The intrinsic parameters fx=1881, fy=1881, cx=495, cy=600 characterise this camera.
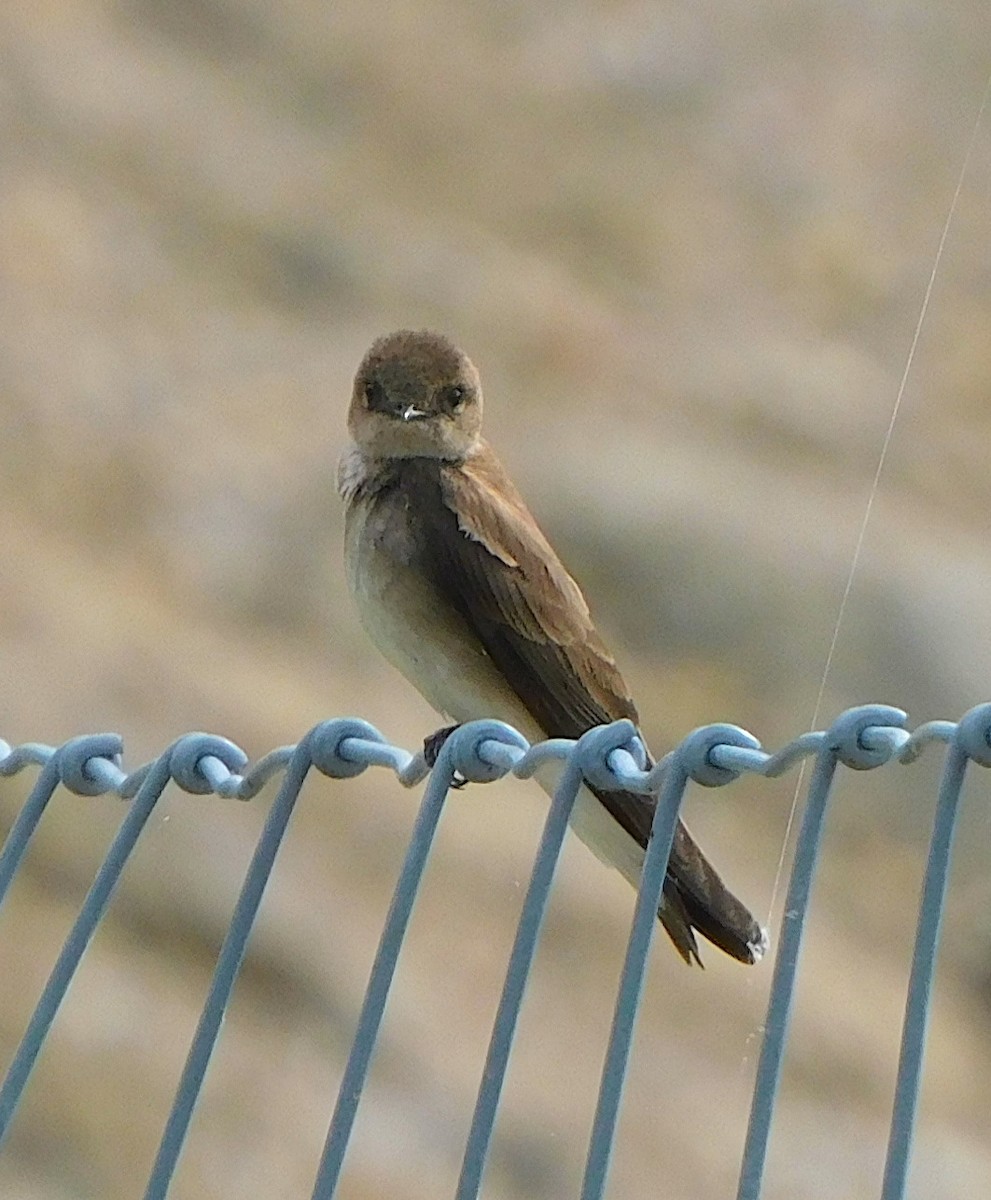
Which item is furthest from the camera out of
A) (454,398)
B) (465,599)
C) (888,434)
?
(888,434)

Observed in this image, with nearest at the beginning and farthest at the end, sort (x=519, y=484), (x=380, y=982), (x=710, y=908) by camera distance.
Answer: (x=380, y=982), (x=710, y=908), (x=519, y=484)

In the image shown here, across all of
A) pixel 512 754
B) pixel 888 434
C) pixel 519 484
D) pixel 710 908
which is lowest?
pixel 512 754

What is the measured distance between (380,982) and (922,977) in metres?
0.23

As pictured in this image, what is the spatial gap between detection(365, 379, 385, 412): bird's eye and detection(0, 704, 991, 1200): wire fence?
2.36 feet

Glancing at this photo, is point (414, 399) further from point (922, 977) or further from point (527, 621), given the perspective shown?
point (922, 977)

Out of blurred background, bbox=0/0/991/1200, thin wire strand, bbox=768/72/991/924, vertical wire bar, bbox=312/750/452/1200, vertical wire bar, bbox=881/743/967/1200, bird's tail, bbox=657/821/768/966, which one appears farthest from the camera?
thin wire strand, bbox=768/72/991/924

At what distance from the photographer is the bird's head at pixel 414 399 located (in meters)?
1.64

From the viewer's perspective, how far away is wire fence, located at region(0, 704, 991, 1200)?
71 cm

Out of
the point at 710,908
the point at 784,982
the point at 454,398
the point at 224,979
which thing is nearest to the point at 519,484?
the point at 454,398

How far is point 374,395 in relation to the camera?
5.41 feet

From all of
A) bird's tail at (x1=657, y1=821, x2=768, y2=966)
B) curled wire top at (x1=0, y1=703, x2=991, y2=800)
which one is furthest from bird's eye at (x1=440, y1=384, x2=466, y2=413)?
curled wire top at (x1=0, y1=703, x2=991, y2=800)

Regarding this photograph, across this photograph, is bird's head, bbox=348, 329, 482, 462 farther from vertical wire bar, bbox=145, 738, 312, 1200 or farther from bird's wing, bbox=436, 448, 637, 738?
vertical wire bar, bbox=145, 738, 312, 1200

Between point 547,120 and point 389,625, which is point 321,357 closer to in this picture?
point 547,120

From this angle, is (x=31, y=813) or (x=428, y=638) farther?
(x=428, y=638)
